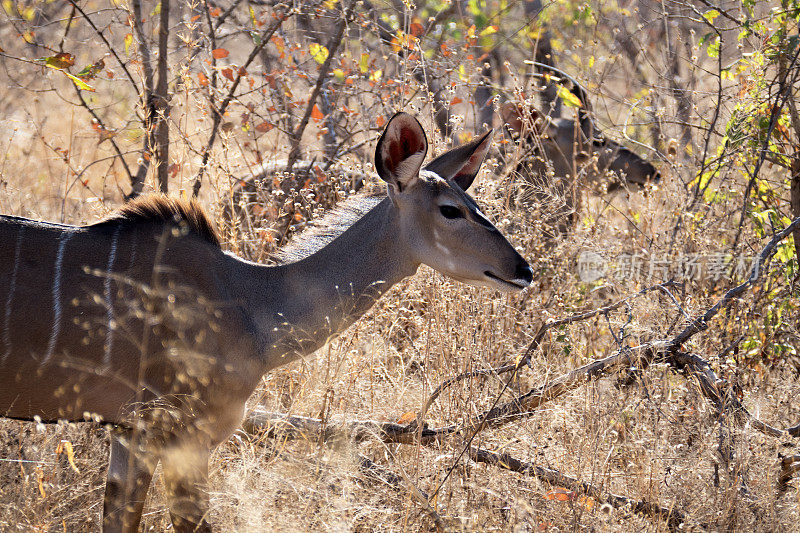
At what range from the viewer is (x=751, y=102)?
5.21m

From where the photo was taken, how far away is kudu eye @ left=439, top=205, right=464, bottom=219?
12.8 ft

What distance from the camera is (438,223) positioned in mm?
3879

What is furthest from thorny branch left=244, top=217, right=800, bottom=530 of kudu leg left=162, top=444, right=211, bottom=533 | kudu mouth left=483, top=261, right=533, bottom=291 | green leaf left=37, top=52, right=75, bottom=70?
green leaf left=37, top=52, right=75, bottom=70

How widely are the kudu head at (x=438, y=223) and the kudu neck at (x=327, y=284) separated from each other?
82mm

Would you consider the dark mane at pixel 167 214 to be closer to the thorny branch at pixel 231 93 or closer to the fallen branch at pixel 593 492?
the fallen branch at pixel 593 492

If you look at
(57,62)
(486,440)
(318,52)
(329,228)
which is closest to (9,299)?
(329,228)

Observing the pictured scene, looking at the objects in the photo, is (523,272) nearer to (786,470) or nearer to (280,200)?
(786,470)

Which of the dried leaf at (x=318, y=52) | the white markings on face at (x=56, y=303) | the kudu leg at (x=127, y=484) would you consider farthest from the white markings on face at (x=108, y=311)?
the dried leaf at (x=318, y=52)

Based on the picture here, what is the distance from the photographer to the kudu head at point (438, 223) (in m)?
3.82

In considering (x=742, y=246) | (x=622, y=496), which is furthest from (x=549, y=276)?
(x=622, y=496)

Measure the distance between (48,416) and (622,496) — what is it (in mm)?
2513

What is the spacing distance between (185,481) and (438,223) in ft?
5.08

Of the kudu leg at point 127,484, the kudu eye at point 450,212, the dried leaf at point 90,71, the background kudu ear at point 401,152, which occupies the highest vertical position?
the dried leaf at point 90,71

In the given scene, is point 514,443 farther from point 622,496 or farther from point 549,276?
point 549,276
